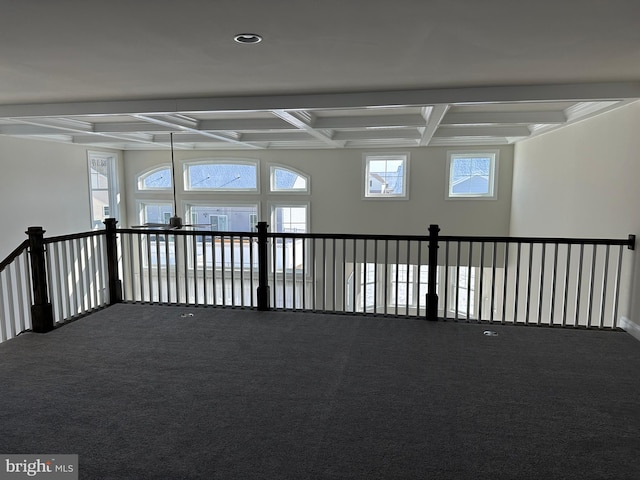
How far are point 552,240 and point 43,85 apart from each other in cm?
517

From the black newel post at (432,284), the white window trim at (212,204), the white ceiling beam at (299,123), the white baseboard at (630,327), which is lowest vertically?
the white baseboard at (630,327)

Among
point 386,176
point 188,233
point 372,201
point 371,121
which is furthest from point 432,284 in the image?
point 386,176

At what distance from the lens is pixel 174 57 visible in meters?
3.14

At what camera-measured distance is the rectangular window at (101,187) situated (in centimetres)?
885

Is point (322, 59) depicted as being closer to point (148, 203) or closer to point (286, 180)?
point (286, 180)

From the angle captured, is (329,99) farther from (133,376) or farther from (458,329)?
A: (133,376)

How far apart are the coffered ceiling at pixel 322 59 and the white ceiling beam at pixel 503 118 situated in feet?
0.04

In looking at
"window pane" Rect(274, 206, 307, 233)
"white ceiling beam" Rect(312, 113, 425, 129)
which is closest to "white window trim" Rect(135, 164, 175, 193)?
"window pane" Rect(274, 206, 307, 233)

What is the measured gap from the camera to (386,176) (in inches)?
350

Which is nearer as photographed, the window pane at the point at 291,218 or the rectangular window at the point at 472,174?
the rectangular window at the point at 472,174

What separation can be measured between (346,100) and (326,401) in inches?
116

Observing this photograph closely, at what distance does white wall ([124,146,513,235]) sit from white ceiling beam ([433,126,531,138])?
160cm

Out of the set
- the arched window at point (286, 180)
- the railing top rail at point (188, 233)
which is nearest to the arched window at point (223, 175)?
the arched window at point (286, 180)

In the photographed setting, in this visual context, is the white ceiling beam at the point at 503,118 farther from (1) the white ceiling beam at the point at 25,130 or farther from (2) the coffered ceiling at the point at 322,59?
(1) the white ceiling beam at the point at 25,130
